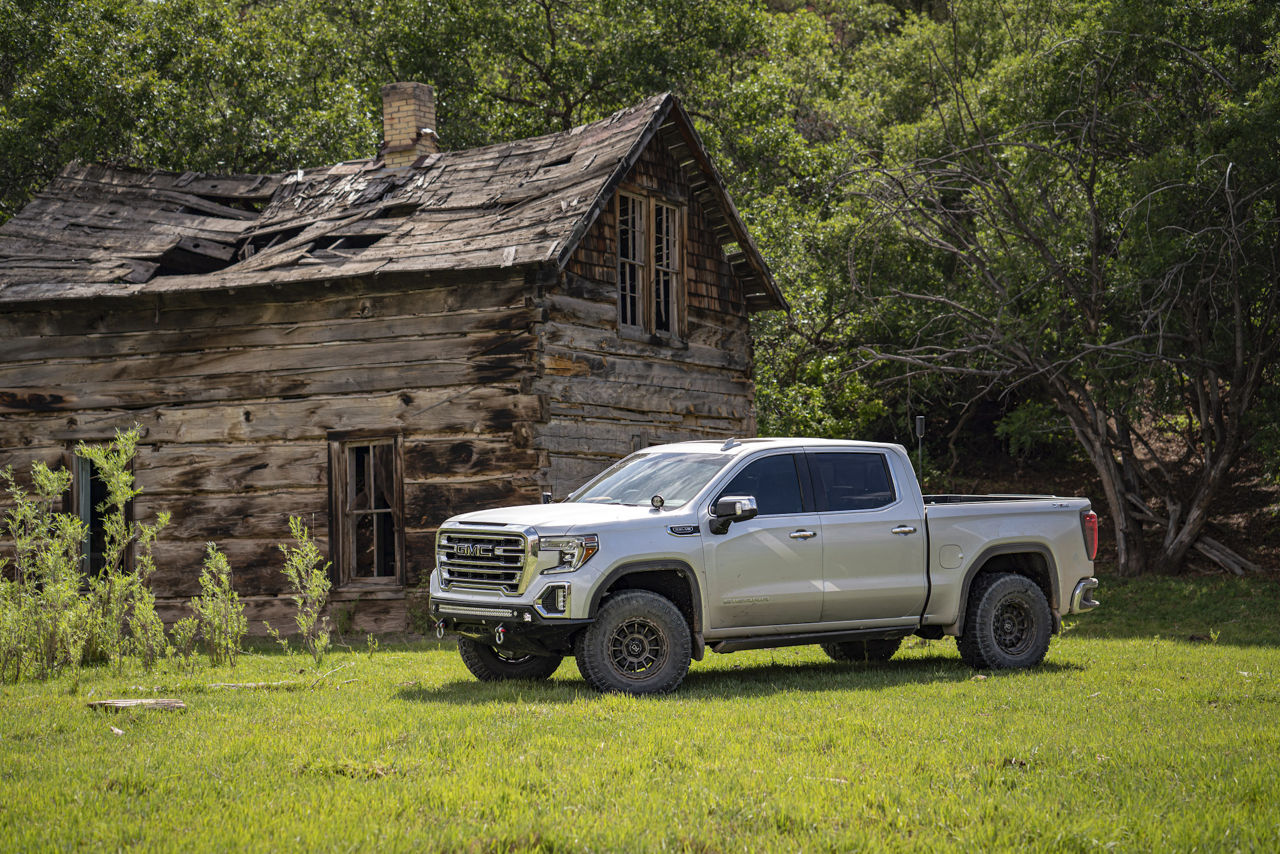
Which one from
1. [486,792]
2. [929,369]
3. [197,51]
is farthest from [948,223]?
[486,792]

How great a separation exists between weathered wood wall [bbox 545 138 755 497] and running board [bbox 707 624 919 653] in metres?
6.14

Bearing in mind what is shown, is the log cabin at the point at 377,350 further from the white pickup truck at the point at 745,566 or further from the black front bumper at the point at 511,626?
the black front bumper at the point at 511,626

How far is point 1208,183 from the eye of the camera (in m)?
17.3

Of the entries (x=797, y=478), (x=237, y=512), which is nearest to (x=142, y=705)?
(x=797, y=478)

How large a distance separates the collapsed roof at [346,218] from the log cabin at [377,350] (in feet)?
0.18

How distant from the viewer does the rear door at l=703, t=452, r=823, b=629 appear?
9688 mm

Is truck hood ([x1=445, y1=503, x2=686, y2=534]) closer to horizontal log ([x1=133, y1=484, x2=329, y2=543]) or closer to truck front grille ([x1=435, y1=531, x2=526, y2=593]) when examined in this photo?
truck front grille ([x1=435, y1=531, x2=526, y2=593])

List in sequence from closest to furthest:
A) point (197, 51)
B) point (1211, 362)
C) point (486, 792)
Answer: point (486, 792) < point (1211, 362) < point (197, 51)

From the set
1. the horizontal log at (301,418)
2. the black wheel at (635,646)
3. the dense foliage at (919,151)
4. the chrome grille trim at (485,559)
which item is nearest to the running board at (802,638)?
the black wheel at (635,646)

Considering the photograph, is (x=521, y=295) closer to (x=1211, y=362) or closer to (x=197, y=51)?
(x=1211, y=362)

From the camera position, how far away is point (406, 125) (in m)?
19.9

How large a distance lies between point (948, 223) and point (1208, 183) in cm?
519

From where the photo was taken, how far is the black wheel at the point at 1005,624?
1086 cm

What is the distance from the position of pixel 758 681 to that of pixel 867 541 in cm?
146
